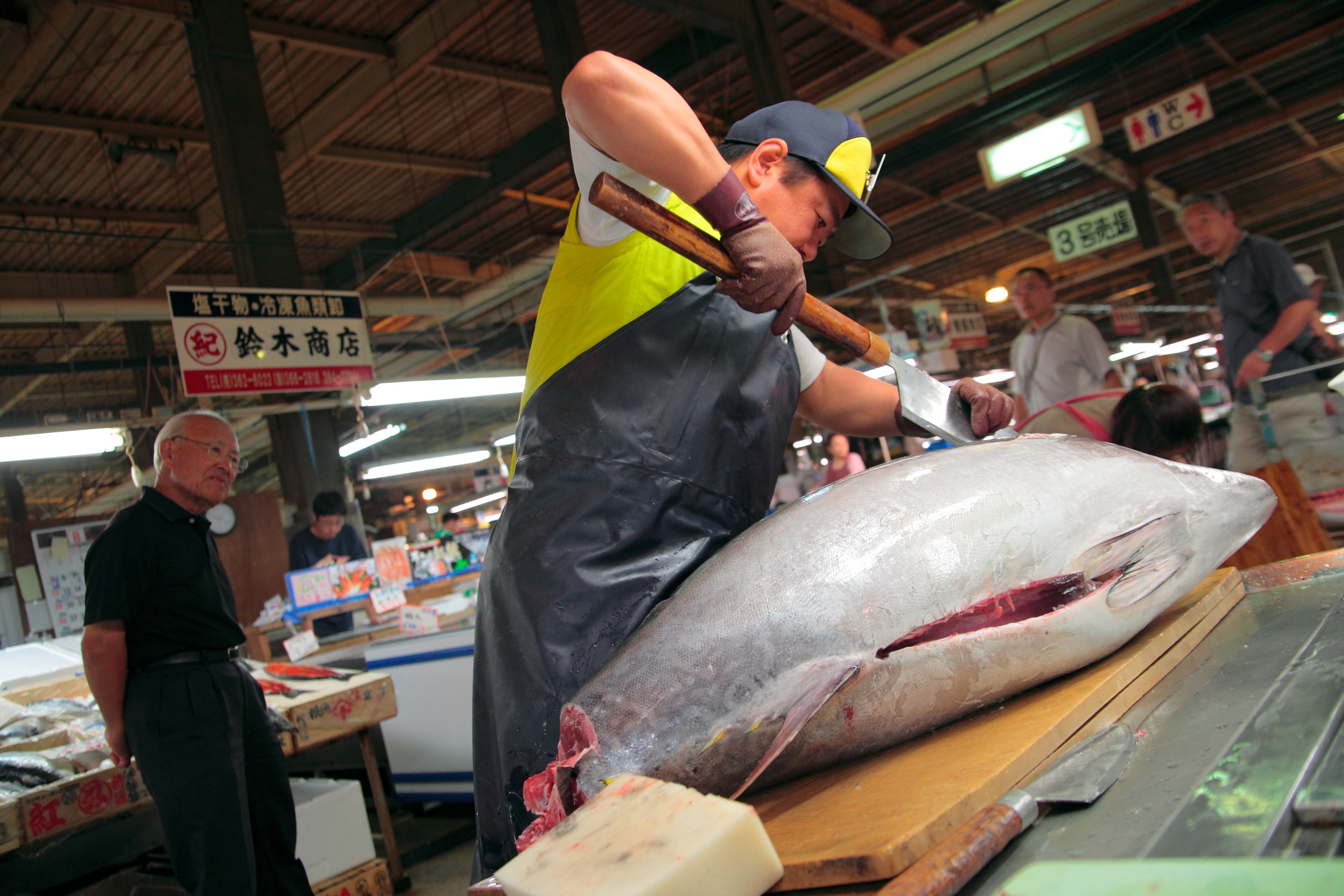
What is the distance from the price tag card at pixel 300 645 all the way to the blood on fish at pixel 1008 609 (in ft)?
15.4

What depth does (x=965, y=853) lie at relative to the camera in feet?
2.52

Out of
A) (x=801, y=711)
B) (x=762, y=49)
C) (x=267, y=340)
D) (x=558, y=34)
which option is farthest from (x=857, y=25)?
(x=801, y=711)

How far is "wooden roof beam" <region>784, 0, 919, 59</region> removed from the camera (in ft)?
25.7

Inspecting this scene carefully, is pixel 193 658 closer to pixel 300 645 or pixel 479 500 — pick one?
pixel 300 645

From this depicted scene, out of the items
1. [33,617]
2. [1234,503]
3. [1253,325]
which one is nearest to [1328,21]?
[1253,325]

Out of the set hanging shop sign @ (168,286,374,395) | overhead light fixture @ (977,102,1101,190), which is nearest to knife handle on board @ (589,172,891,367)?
hanging shop sign @ (168,286,374,395)

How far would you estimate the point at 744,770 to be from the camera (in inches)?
44.9

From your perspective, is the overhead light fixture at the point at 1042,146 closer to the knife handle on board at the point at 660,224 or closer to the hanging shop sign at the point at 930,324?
the hanging shop sign at the point at 930,324

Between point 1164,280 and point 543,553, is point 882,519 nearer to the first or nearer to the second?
point 543,553

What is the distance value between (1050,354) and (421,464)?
11.5 m

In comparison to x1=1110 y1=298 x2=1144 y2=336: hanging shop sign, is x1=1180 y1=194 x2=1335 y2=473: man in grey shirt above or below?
below

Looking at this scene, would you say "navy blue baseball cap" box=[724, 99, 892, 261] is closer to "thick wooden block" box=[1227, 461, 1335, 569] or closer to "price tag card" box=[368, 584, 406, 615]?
"thick wooden block" box=[1227, 461, 1335, 569]

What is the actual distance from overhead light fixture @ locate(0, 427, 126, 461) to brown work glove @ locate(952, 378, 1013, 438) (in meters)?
7.97

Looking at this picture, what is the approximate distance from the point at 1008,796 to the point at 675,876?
37 centimetres
